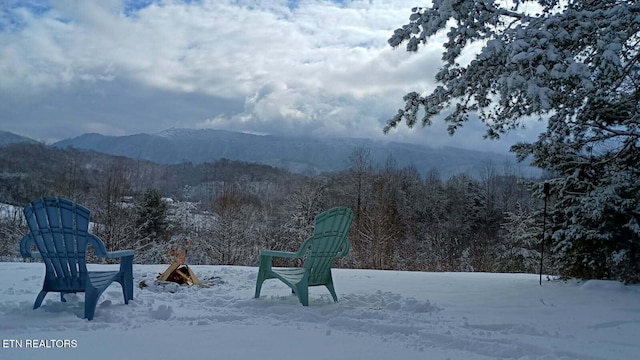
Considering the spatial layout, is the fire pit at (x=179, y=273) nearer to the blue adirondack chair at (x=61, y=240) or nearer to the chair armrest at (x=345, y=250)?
the blue adirondack chair at (x=61, y=240)

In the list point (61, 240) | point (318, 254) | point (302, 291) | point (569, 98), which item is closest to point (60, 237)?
point (61, 240)

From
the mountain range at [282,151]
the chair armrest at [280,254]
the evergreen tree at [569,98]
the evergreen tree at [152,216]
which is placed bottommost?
the evergreen tree at [152,216]

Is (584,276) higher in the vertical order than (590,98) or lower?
lower

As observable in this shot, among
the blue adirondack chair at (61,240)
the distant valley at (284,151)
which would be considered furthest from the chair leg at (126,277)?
the distant valley at (284,151)

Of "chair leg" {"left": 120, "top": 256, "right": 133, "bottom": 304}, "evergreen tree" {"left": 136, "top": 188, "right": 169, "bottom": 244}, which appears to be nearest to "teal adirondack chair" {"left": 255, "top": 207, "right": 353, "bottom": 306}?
"chair leg" {"left": 120, "top": 256, "right": 133, "bottom": 304}

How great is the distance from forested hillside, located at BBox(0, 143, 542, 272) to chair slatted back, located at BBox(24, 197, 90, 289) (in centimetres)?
1197

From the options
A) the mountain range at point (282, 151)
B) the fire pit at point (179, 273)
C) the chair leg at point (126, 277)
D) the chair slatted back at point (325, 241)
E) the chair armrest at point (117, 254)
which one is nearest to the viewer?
the chair armrest at point (117, 254)

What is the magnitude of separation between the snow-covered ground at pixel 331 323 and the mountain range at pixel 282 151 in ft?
25.1

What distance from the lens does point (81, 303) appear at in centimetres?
361

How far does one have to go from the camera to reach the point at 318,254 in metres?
3.90

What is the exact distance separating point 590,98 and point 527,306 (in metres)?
1.96

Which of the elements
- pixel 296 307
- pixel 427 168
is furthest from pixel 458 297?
pixel 427 168

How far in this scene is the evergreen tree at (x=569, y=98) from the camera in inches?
131

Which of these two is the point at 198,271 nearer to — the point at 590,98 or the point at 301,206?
the point at 590,98
